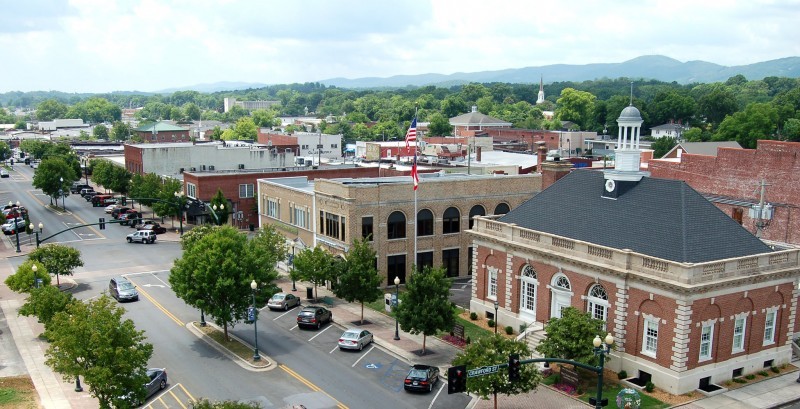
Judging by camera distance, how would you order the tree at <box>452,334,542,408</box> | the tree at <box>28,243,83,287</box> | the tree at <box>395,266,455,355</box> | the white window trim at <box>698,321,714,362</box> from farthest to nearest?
the tree at <box>28,243,83,287</box> < the tree at <box>395,266,455,355</box> < the white window trim at <box>698,321,714,362</box> < the tree at <box>452,334,542,408</box>

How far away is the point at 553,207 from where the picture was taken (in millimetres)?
47812

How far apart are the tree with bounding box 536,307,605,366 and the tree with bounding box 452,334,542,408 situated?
12.5 ft

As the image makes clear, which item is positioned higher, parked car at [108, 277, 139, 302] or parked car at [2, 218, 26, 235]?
parked car at [108, 277, 139, 302]

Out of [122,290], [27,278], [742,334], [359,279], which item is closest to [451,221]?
[359,279]

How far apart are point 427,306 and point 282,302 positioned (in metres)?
15.3

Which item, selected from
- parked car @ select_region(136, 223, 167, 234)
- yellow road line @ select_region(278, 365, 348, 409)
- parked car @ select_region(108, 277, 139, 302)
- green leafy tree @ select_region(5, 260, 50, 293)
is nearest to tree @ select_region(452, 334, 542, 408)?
yellow road line @ select_region(278, 365, 348, 409)

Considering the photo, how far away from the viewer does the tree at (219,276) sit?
42875mm

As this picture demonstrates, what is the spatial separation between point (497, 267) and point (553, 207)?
18.0 ft

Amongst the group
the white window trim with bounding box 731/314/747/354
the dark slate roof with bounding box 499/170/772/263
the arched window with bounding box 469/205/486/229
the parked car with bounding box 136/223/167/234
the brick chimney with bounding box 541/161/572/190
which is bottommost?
the parked car with bounding box 136/223/167/234

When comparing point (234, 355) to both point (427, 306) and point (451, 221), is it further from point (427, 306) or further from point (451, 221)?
point (451, 221)

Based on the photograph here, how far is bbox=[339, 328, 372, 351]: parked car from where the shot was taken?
144ft

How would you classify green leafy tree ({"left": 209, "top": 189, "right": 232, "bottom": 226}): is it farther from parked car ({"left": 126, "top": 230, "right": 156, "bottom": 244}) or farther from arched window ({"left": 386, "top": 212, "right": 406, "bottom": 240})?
arched window ({"left": 386, "top": 212, "right": 406, "bottom": 240})

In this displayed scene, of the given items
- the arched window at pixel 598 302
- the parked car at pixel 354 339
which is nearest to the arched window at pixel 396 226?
the parked car at pixel 354 339

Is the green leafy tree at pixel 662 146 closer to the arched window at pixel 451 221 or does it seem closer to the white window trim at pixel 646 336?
the arched window at pixel 451 221
